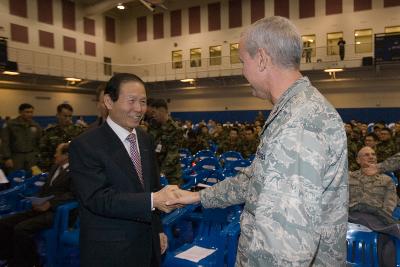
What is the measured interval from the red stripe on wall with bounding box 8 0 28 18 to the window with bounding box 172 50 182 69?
33.7ft

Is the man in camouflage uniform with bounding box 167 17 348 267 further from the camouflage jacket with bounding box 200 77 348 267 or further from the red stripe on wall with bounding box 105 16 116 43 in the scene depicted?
the red stripe on wall with bounding box 105 16 116 43

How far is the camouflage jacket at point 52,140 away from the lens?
19.6 ft

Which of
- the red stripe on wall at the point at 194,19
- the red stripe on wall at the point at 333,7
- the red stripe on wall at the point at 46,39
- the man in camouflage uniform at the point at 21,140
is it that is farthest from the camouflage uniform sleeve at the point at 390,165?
the red stripe on wall at the point at 46,39

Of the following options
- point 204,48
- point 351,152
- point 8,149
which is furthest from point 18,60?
point 351,152

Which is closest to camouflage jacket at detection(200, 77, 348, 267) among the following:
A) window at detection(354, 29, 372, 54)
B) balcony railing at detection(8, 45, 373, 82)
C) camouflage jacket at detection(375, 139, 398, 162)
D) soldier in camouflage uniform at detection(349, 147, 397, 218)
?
soldier in camouflage uniform at detection(349, 147, 397, 218)

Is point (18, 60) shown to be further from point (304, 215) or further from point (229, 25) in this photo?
point (304, 215)

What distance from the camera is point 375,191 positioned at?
12.8ft

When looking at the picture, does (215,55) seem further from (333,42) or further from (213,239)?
(213,239)

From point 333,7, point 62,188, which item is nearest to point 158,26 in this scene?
point 333,7

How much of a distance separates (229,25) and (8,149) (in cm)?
1946

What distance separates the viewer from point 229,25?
2348 centimetres

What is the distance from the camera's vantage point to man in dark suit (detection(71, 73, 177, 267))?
1.75 metres

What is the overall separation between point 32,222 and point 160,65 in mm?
23099

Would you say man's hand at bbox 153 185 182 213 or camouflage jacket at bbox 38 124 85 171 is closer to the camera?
man's hand at bbox 153 185 182 213
